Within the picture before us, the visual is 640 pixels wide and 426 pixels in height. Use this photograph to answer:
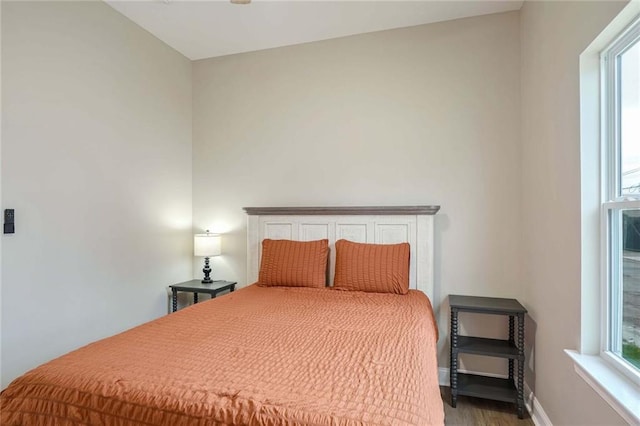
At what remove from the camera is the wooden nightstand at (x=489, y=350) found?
221cm

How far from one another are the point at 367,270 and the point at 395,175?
0.87m

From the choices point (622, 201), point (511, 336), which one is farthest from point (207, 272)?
point (622, 201)

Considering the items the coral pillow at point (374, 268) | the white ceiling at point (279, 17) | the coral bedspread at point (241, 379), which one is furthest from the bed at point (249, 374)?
the white ceiling at point (279, 17)

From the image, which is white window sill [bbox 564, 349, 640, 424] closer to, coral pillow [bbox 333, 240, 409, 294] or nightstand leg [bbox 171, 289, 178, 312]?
coral pillow [bbox 333, 240, 409, 294]

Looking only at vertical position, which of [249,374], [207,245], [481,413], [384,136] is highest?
[384,136]

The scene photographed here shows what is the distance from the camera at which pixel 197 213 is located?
3.45m

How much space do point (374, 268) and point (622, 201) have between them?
58.0 inches

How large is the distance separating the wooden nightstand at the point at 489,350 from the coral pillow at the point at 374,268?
42 cm

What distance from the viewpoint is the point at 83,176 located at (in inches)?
91.9

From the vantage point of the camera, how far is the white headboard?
2.62 metres

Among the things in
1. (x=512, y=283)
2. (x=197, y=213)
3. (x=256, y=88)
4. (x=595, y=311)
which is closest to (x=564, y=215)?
(x=595, y=311)

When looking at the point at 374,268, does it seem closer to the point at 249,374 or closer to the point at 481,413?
the point at 481,413

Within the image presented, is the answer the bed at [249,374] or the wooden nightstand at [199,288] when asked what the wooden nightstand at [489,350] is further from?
the wooden nightstand at [199,288]

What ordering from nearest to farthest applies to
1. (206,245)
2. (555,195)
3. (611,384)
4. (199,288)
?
(611,384) → (555,195) → (199,288) → (206,245)
